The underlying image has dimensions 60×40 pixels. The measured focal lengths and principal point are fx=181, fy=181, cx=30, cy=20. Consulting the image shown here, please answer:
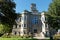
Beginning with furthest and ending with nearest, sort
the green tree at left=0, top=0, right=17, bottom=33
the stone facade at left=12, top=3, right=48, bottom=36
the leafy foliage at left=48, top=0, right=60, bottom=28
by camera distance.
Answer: the stone facade at left=12, top=3, right=48, bottom=36, the leafy foliage at left=48, top=0, right=60, bottom=28, the green tree at left=0, top=0, right=17, bottom=33

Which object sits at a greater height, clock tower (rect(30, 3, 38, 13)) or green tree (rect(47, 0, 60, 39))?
clock tower (rect(30, 3, 38, 13))

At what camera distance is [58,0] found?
37438 mm

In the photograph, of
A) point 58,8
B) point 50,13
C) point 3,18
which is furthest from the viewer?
point 50,13

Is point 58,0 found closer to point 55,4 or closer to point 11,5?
point 55,4

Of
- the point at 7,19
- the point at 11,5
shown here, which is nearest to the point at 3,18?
the point at 7,19

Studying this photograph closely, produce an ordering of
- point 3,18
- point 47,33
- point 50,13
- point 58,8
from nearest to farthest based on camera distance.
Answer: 1. point 3,18
2. point 58,8
3. point 50,13
4. point 47,33

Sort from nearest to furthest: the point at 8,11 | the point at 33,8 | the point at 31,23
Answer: the point at 8,11
the point at 31,23
the point at 33,8

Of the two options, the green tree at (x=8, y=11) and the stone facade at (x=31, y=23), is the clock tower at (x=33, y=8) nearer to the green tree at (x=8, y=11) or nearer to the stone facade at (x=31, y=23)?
the stone facade at (x=31, y=23)

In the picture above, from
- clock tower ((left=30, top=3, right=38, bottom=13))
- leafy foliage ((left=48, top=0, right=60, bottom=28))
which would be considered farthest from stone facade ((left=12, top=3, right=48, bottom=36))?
leafy foliage ((left=48, top=0, right=60, bottom=28))

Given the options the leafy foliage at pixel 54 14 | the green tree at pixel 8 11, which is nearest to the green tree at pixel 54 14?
the leafy foliage at pixel 54 14

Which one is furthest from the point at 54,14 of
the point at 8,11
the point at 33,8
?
the point at 33,8

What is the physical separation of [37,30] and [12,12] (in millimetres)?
39798

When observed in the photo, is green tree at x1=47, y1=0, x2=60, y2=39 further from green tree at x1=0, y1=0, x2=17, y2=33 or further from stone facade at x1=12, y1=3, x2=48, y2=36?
stone facade at x1=12, y1=3, x2=48, y2=36

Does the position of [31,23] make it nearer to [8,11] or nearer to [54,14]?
[54,14]
